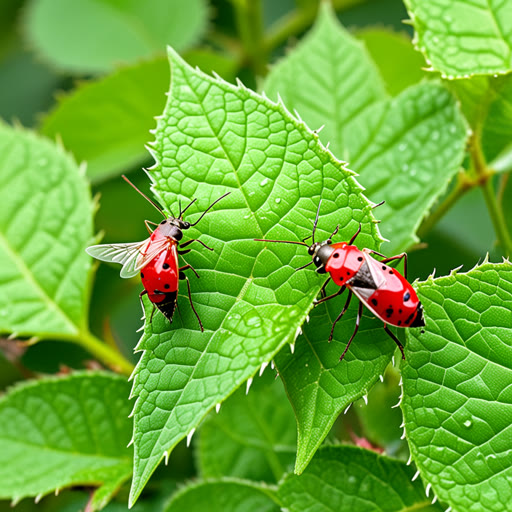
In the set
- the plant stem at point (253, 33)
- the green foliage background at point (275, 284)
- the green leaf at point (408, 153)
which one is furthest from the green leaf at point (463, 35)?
the plant stem at point (253, 33)

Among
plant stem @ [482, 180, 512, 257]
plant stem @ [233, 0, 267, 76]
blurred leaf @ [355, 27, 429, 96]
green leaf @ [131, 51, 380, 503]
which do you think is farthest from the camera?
plant stem @ [233, 0, 267, 76]

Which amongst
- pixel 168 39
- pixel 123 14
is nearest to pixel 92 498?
pixel 168 39

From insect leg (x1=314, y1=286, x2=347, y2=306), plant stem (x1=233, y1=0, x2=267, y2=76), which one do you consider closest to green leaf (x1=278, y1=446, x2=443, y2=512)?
insect leg (x1=314, y1=286, x2=347, y2=306)

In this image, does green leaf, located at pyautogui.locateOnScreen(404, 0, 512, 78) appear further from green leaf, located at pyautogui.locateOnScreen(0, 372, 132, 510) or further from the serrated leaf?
green leaf, located at pyautogui.locateOnScreen(0, 372, 132, 510)

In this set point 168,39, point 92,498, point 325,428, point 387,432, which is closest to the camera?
point 325,428

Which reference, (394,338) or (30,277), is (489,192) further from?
(30,277)

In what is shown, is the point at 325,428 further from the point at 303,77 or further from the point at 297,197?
the point at 303,77

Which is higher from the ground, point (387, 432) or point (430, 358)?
point (430, 358)
